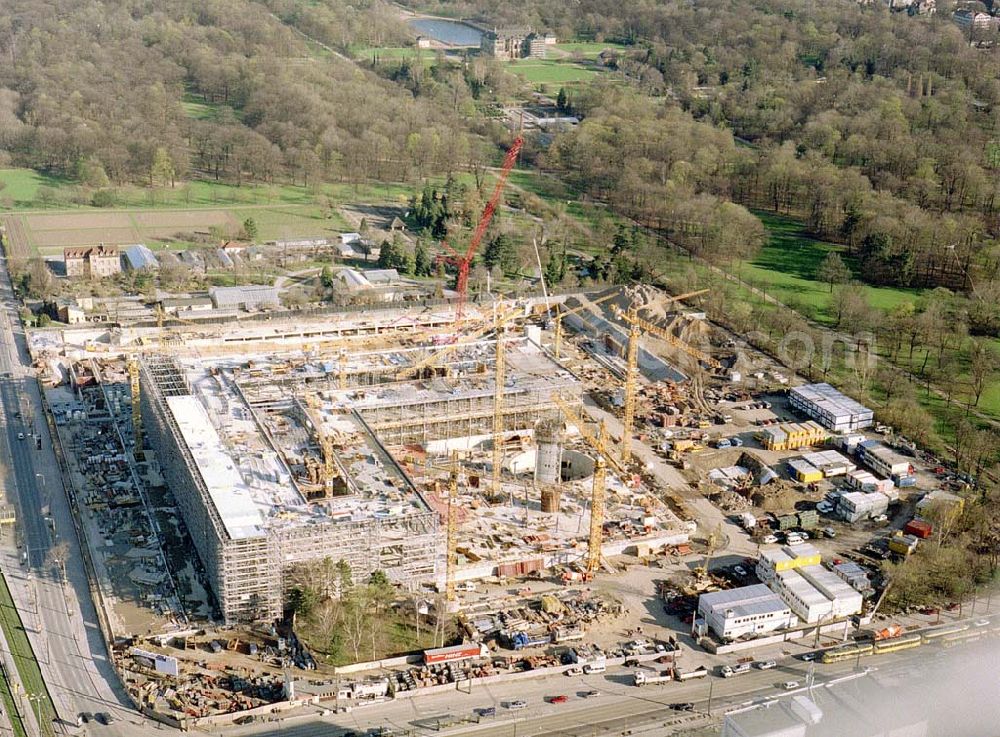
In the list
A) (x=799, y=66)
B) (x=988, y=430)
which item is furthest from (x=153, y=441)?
(x=799, y=66)

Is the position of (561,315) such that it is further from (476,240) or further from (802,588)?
(802,588)

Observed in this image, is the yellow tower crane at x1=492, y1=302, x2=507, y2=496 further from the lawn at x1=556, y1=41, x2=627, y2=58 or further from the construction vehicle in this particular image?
the lawn at x1=556, y1=41, x2=627, y2=58

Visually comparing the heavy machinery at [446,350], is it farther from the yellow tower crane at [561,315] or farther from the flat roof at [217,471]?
the flat roof at [217,471]

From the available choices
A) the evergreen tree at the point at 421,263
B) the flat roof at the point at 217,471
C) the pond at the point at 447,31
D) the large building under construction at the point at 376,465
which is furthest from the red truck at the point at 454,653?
the pond at the point at 447,31

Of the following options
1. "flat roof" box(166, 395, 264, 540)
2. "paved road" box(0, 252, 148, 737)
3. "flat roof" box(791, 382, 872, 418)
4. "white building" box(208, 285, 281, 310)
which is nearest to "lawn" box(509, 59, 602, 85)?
"white building" box(208, 285, 281, 310)

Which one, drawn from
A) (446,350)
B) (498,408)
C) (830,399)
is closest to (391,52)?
(446,350)
